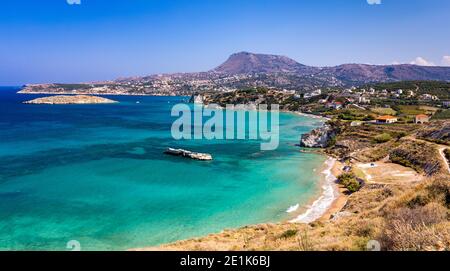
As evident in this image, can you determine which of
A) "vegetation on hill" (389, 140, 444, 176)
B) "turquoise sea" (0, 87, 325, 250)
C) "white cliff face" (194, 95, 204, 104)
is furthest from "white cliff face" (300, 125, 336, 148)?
"white cliff face" (194, 95, 204, 104)

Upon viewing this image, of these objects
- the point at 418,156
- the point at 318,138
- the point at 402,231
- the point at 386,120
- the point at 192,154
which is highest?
the point at 402,231

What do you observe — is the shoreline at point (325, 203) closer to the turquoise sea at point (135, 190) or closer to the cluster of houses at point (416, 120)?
the turquoise sea at point (135, 190)

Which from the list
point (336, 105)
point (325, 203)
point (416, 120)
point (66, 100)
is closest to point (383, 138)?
point (416, 120)

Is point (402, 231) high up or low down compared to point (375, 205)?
up

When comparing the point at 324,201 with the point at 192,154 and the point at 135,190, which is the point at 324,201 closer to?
the point at 135,190

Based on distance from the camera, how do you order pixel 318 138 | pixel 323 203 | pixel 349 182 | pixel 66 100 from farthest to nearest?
pixel 66 100, pixel 318 138, pixel 349 182, pixel 323 203

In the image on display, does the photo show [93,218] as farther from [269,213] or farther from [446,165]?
[446,165]

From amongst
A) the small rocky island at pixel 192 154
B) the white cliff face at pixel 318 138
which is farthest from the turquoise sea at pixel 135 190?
the white cliff face at pixel 318 138
